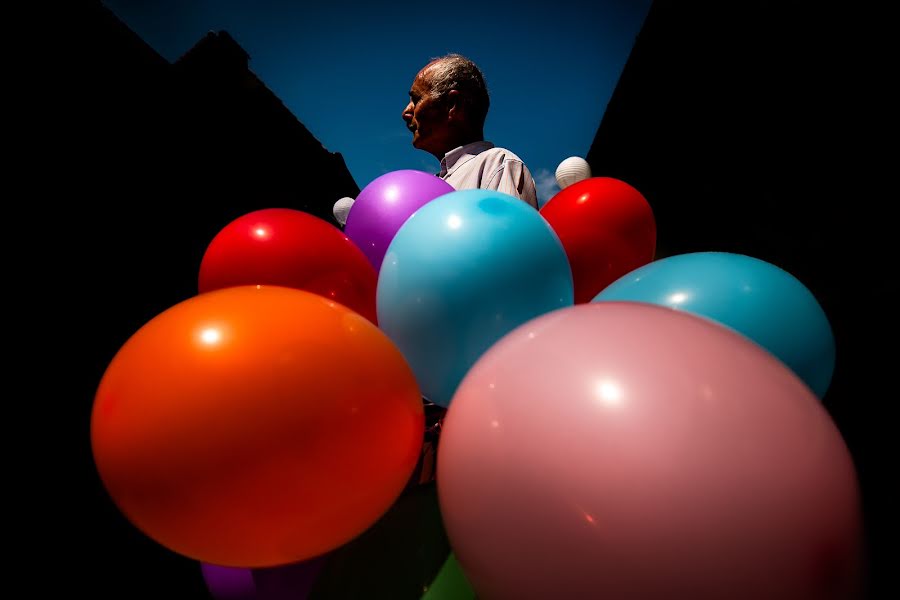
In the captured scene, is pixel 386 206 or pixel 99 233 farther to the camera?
pixel 99 233

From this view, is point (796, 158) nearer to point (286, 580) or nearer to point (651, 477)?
point (651, 477)

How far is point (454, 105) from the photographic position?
1983 mm

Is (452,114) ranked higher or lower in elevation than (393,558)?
higher

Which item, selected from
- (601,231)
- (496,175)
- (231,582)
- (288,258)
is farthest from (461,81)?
(231,582)

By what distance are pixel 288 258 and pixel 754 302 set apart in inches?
45.4

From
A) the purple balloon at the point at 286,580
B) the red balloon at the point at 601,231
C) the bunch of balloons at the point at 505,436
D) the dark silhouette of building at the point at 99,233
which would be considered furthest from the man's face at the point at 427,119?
the dark silhouette of building at the point at 99,233

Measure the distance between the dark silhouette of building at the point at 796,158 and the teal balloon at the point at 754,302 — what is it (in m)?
0.75

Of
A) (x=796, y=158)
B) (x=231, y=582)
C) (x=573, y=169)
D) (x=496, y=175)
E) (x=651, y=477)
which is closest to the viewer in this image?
(x=651, y=477)

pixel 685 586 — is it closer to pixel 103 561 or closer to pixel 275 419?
pixel 275 419

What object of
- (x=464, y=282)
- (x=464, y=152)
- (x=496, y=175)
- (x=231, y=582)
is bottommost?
(x=231, y=582)

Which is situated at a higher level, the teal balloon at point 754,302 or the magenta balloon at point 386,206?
the magenta balloon at point 386,206

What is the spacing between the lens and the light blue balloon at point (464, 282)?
A: 0.91m

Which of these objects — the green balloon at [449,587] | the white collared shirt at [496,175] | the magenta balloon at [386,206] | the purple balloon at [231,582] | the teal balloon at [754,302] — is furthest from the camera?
the white collared shirt at [496,175]

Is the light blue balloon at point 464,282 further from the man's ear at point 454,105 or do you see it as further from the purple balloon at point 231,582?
the man's ear at point 454,105
